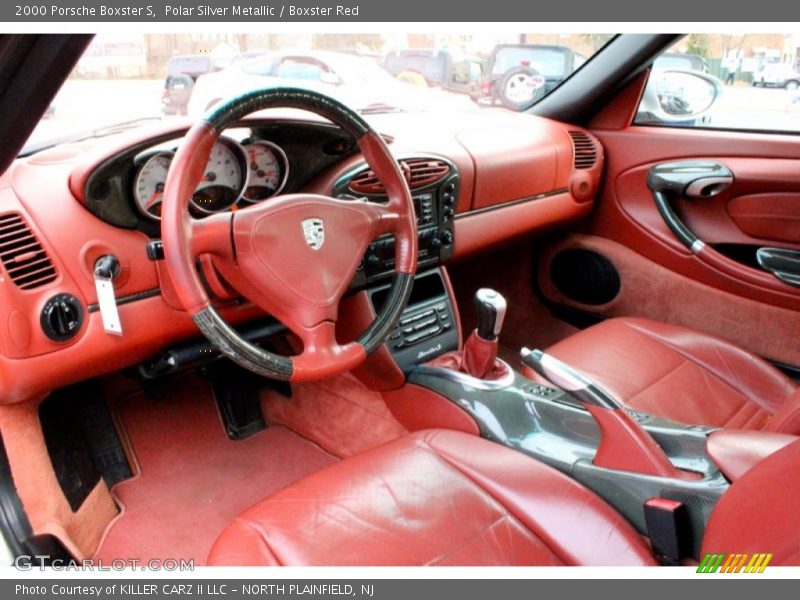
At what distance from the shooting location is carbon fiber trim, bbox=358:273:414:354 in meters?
1.45

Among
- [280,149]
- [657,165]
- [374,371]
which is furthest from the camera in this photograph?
[657,165]

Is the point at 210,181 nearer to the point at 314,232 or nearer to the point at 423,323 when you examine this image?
the point at 314,232

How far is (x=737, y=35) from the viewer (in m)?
1.70

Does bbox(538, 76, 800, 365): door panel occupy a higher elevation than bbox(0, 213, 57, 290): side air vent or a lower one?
lower

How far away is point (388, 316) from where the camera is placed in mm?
1494

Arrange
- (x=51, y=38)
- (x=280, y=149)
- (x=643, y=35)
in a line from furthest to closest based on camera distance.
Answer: (x=643, y=35) < (x=280, y=149) < (x=51, y=38)

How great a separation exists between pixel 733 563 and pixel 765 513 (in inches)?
3.4

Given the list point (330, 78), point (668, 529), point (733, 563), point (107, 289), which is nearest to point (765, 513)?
point (733, 563)

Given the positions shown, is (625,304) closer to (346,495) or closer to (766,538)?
(346,495)

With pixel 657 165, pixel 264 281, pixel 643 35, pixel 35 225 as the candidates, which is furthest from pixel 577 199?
pixel 35 225

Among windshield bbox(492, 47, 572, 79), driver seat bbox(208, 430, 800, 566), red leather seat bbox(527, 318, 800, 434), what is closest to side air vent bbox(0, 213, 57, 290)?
driver seat bbox(208, 430, 800, 566)

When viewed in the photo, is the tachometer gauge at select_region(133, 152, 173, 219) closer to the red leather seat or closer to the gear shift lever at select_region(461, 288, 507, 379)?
the gear shift lever at select_region(461, 288, 507, 379)

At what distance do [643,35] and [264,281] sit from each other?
1.47 meters

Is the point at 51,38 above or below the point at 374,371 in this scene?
above
